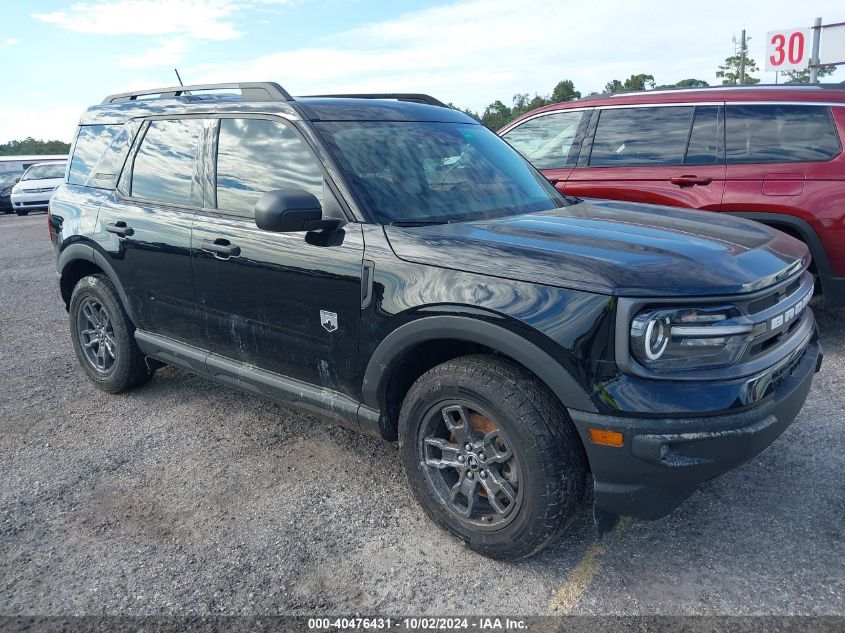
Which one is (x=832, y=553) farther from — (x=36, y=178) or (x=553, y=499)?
(x=36, y=178)

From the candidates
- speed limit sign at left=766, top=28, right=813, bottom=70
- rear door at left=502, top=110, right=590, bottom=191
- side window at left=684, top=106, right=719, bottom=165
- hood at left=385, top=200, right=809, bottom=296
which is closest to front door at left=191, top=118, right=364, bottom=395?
hood at left=385, top=200, right=809, bottom=296

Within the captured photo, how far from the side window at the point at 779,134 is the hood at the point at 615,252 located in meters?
2.23

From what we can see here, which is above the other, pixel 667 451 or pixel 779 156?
pixel 779 156

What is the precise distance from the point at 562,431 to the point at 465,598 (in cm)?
75

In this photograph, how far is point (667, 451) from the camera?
96.2 inches

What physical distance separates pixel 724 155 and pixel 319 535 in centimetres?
440

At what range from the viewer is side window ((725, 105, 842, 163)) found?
17.1ft

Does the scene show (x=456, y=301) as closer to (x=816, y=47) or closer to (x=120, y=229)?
(x=120, y=229)

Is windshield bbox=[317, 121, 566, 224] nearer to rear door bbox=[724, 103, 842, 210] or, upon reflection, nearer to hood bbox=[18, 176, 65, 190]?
rear door bbox=[724, 103, 842, 210]

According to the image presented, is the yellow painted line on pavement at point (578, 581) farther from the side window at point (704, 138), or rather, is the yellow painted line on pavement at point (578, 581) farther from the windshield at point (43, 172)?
the windshield at point (43, 172)

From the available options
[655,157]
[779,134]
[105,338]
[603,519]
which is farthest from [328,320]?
[779,134]

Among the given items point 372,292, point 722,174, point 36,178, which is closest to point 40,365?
point 372,292

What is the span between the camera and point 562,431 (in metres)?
2.62

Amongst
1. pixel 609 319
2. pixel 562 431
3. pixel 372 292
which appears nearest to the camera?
pixel 609 319
